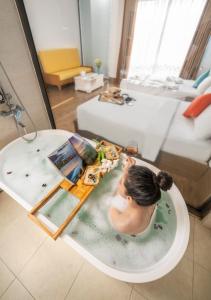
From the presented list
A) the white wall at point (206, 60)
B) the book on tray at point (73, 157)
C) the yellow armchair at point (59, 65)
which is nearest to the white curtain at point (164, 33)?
the white wall at point (206, 60)

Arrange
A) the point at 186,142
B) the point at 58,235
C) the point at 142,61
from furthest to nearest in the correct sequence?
the point at 142,61 → the point at 186,142 → the point at 58,235

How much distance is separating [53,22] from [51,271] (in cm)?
477

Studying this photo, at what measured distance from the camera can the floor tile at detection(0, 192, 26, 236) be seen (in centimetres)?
109

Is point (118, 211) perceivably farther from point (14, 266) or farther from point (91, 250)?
point (14, 266)

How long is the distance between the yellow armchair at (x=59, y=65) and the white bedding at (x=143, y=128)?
2256 millimetres

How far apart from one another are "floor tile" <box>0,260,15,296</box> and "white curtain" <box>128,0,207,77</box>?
409cm

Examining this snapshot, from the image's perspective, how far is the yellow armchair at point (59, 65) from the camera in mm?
3348

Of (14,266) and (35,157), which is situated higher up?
(35,157)

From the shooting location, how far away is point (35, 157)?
134 cm

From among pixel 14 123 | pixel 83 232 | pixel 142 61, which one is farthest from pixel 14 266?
pixel 142 61

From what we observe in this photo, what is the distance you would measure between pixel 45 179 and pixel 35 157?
31cm

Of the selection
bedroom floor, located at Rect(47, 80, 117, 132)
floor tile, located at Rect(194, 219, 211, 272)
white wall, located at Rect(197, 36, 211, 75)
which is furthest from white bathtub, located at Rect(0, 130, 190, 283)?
white wall, located at Rect(197, 36, 211, 75)

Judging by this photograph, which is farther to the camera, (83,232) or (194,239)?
(194,239)

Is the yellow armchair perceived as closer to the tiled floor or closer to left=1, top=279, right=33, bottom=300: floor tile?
the tiled floor
